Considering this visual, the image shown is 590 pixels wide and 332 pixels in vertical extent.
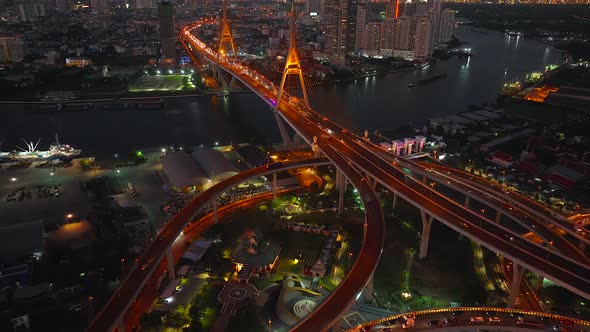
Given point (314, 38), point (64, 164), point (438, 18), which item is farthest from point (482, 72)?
point (64, 164)

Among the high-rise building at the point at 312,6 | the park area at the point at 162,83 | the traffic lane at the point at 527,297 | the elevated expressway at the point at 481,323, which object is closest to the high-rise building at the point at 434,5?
the high-rise building at the point at 312,6

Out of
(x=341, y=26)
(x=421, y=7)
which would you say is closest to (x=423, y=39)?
(x=341, y=26)

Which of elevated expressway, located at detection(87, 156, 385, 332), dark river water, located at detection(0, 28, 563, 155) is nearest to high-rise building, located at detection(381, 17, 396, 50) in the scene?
dark river water, located at detection(0, 28, 563, 155)

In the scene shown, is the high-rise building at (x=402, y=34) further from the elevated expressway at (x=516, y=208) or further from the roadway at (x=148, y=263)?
the roadway at (x=148, y=263)

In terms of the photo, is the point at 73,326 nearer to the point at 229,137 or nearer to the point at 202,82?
the point at 229,137

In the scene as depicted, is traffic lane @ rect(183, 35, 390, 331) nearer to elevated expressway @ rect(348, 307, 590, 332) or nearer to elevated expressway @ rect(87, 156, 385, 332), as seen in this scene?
elevated expressway @ rect(87, 156, 385, 332)

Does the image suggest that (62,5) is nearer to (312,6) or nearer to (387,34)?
(312,6)
